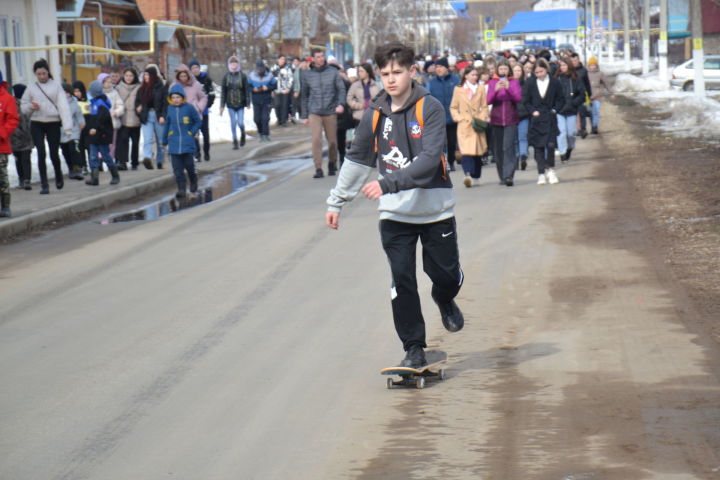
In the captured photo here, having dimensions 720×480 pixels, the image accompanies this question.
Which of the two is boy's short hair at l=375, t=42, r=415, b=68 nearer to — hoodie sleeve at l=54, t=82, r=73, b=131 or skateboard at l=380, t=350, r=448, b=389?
skateboard at l=380, t=350, r=448, b=389

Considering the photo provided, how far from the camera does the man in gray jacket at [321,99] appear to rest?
18094 mm

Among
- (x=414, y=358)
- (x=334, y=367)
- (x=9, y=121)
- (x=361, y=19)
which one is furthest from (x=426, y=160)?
(x=361, y=19)

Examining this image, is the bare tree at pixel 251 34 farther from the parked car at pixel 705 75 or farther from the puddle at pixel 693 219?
the puddle at pixel 693 219

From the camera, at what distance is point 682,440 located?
5.06 meters

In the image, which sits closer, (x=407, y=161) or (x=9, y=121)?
(x=407, y=161)

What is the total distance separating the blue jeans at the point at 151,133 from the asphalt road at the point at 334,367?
8221 mm

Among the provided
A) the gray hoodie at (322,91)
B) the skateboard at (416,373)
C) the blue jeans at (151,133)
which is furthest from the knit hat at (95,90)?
the skateboard at (416,373)

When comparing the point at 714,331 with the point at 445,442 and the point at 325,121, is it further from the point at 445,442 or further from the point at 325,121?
the point at 325,121

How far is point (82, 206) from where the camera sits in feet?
49.2

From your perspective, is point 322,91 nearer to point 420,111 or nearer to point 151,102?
point 151,102

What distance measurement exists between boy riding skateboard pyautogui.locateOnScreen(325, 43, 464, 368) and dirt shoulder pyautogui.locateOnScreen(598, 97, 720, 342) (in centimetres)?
203

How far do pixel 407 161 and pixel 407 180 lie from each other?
26cm

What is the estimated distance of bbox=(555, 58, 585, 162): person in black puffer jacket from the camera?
57.9 ft

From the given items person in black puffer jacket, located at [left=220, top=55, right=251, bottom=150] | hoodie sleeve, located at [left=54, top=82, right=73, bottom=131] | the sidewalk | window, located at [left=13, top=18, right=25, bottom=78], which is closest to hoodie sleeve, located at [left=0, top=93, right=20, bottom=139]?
the sidewalk
